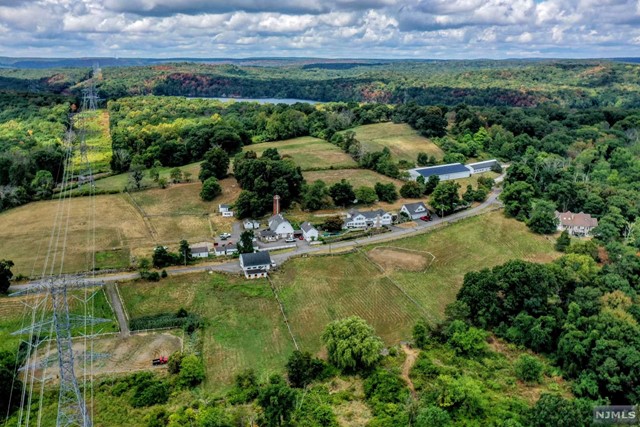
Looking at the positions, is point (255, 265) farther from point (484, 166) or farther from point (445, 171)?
point (484, 166)

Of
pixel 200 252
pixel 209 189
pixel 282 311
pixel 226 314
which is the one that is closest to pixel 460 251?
pixel 282 311

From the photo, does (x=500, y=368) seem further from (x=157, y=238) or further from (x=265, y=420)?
(x=157, y=238)

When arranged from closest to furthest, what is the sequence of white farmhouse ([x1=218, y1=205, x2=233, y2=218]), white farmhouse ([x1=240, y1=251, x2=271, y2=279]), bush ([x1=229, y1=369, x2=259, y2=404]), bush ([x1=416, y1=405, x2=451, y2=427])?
1. bush ([x1=416, y1=405, x2=451, y2=427])
2. bush ([x1=229, y1=369, x2=259, y2=404])
3. white farmhouse ([x1=240, y1=251, x2=271, y2=279])
4. white farmhouse ([x1=218, y1=205, x2=233, y2=218])

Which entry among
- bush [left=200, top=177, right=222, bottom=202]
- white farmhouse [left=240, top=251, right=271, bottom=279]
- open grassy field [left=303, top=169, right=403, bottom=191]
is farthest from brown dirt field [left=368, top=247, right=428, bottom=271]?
bush [left=200, top=177, right=222, bottom=202]

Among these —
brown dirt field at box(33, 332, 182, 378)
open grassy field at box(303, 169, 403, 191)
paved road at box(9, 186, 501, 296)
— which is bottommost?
brown dirt field at box(33, 332, 182, 378)

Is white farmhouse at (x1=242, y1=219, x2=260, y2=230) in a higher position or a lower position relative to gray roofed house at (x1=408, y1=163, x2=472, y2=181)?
lower

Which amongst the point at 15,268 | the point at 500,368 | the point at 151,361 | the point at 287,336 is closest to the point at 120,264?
the point at 15,268

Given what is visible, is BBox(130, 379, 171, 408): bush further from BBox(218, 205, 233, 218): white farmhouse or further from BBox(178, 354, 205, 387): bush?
BBox(218, 205, 233, 218): white farmhouse
